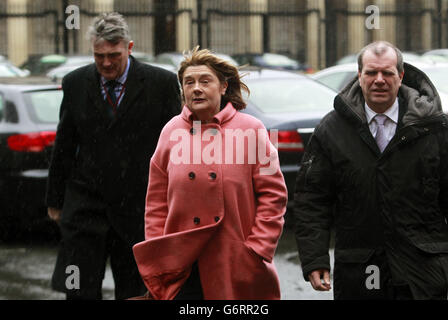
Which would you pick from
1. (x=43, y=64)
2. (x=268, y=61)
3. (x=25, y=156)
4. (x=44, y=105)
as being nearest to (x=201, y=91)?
(x=25, y=156)

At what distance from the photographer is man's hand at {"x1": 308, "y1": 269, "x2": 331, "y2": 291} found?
377 cm

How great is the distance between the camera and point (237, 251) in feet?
12.1

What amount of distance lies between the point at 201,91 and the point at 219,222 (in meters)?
0.60

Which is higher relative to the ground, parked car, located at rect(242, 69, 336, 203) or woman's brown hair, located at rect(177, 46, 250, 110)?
woman's brown hair, located at rect(177, 46, 250, 110)

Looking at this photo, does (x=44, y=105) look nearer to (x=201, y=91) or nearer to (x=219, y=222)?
(x=201, y=91)

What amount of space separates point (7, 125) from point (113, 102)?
3.56 metres

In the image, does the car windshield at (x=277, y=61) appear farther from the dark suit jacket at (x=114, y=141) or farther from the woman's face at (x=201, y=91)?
the woman's face at (x=201, y=91)

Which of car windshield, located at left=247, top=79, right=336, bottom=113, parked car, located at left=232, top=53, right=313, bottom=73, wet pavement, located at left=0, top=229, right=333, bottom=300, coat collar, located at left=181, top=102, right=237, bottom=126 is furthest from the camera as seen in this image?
parked car, located at left=232, top=53, right=313, bottom=73

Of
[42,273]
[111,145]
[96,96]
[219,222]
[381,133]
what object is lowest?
[42,273]

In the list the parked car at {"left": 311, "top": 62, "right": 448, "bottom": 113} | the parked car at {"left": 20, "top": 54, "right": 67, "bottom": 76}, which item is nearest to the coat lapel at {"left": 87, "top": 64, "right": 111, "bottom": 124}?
the parked car at {"left": 311, "top": 62, "right": 448, "bottom": 113}

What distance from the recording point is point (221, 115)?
3814 mm

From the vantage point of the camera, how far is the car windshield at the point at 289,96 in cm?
884

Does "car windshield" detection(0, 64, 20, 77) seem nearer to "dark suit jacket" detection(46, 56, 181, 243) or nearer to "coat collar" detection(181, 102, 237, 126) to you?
"dark suit jacket" detection(46, 56, 181, 243)
